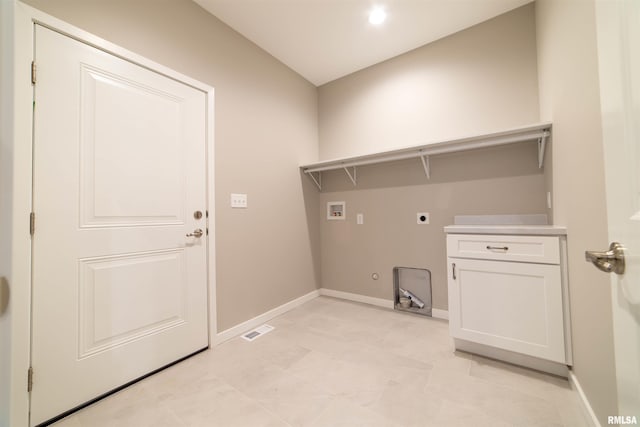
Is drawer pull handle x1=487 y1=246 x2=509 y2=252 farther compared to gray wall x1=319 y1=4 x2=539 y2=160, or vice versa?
gray wall x1=319 y1=4 x2=539 y2=160

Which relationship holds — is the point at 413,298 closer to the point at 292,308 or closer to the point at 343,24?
the point at 292,308

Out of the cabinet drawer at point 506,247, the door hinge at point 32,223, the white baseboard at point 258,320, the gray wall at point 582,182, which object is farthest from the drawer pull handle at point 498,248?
the door hinge at point 32,223

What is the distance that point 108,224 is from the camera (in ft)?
4.76

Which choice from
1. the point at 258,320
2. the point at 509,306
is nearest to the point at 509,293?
the point at 509,306

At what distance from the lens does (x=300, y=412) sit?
49.7 inches

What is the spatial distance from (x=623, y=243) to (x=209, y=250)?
208 cm

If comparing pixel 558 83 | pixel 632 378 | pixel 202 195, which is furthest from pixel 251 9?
pixel 632 378

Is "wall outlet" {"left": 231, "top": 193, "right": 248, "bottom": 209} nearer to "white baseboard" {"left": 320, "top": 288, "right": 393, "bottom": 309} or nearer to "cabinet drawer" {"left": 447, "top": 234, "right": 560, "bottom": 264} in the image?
"white baseboard" {"left": 320, "top": 288, "right": 393, "bottom": 309}

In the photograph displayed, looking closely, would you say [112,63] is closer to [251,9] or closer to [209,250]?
[251,9]

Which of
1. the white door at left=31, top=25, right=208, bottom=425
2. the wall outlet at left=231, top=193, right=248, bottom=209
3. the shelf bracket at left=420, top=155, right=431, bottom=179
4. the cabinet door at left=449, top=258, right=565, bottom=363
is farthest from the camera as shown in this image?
the shelf bracket at left=420, top=155, right=431, bottom=179

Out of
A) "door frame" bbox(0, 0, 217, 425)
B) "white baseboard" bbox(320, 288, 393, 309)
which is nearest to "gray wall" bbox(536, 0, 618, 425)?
"white baseboard" bbox(320, 288, 393, 309)

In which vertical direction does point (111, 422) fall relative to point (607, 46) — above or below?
below

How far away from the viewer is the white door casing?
1.49 feet

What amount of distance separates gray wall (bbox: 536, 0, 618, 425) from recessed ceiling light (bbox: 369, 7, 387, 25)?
1111 mm
